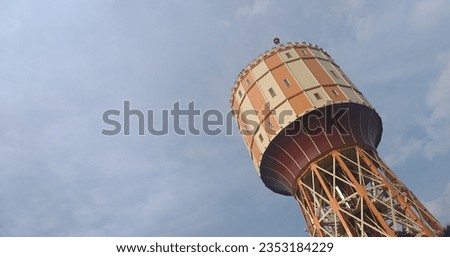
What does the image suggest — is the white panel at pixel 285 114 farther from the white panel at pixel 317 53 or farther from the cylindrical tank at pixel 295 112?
the white panel at pixel 317 53

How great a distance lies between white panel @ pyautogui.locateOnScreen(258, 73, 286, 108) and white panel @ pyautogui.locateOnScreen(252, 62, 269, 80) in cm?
41

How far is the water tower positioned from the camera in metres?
24.3

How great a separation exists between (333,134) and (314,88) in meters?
3.04

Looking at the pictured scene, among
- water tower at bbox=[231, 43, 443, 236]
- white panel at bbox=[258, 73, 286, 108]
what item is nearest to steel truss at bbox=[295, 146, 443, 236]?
water tower at bbox=[231, 43, 443, 236]

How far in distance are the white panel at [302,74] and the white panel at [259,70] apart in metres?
1.59

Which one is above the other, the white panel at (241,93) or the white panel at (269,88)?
the white panel at (241,93)

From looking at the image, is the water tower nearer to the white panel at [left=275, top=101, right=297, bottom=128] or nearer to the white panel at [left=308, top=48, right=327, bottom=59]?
the white panel at [left=275, top=101, right=297, bottom=128]

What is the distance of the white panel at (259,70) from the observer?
2908 centimetres

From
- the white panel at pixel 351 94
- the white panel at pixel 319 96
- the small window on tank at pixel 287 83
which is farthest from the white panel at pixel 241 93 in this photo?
the white panel at pixel 351 94

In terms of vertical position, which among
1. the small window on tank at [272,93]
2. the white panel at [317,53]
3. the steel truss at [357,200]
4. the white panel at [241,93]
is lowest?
the steel truss at [357,200]

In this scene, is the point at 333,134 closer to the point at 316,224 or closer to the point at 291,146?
the point at 291,146

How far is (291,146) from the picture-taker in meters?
26.0

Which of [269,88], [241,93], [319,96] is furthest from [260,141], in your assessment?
[319,96]
